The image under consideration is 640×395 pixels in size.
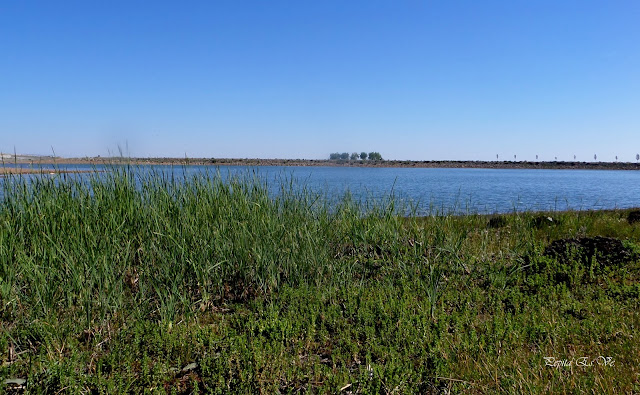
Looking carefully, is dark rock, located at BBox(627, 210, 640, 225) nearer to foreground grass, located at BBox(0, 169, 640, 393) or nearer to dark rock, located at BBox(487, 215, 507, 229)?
dark rock, located at BBox(487, 215, 507, 229)

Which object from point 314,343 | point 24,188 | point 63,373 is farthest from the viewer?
point 24,188

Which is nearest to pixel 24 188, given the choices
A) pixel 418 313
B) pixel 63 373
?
pixel 63 373

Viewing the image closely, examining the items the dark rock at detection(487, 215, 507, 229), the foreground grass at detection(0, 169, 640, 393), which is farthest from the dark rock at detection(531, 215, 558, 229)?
the foreground grass at detection(0, 169, 640, 393)

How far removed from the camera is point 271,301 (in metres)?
5.05

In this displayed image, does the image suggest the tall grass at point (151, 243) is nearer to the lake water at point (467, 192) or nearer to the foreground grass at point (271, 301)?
the foreground grass at point (271, 301)

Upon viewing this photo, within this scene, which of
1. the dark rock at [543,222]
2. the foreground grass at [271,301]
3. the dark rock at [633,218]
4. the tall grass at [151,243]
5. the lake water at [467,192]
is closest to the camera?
the foreground grass at [271,301]

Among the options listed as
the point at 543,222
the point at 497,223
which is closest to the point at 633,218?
the point at 543,222

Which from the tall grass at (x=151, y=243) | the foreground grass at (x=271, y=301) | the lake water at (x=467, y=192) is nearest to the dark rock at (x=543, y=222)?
the lake water at (x=467, y=192)

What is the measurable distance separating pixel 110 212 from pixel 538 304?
5400 mm

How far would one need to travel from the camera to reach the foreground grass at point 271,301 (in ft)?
11.9

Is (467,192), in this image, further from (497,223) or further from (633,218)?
(497,223)

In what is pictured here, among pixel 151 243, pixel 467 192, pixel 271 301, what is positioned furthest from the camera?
pixel 467 192

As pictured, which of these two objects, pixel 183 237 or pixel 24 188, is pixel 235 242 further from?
pixel 24 188

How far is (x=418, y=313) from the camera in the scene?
498cm
